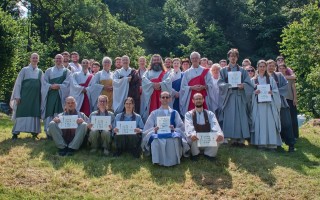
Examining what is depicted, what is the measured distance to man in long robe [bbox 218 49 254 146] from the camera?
9.55 metres

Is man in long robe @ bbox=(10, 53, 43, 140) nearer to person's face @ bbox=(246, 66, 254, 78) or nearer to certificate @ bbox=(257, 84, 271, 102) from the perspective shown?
person's face @ bbox=(246, 66, 254, 78)

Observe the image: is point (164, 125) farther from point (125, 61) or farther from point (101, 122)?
point (125, 61)

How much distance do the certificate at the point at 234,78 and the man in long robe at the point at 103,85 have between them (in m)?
2.91

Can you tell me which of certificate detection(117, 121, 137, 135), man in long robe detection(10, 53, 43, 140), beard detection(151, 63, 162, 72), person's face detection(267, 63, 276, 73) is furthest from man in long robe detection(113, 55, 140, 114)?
person's face detection(267, 63, 276, 73)

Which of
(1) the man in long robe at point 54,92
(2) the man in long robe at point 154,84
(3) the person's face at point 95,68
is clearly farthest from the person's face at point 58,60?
(2) the man in long robe at point 154,84

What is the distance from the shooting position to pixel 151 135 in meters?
8.55

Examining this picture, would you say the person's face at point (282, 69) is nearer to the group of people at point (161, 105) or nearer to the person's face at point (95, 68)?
the group of people at point (161, 105)

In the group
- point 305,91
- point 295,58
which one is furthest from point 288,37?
point 305,91

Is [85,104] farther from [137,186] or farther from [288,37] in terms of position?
[288,37]

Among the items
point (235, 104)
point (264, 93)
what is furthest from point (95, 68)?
point (264, 93)

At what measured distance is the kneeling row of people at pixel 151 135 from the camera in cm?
844

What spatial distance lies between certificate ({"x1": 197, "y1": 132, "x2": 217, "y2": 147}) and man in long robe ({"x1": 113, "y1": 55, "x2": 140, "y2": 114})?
2.21 m

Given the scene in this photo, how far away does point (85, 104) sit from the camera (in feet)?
34.0

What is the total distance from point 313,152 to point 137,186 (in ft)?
15.6
